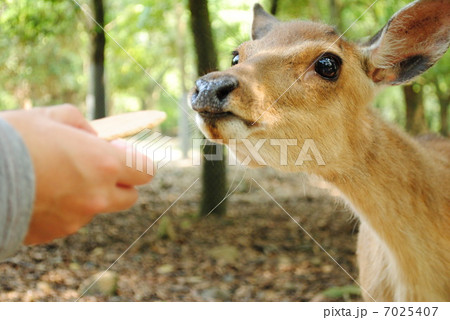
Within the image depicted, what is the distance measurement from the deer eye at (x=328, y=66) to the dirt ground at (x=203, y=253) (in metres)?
0.87

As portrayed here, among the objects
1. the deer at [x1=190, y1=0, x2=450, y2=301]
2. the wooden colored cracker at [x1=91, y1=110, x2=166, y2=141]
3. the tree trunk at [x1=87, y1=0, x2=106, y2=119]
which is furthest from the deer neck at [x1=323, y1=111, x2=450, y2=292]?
the tree trunk at [x1=87, y1=0, x2=106, y2=119]

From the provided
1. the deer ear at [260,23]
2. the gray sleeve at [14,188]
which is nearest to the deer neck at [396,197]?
the deer ear at [260,23]

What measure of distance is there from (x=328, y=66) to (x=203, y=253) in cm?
343

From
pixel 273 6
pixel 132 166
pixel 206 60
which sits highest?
pixel 273 6

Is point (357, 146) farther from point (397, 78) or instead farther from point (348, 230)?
point (348, 230)

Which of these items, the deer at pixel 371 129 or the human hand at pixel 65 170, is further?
the deer at pixel 371 129

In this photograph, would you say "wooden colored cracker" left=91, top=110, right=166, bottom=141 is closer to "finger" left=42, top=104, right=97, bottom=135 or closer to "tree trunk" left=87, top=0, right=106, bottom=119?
"finger" left=42, top=104, right=97, bottom=135

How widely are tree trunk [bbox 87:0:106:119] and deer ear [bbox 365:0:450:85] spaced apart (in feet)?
10.5

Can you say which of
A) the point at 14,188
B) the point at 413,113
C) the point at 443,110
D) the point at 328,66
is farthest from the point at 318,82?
the point at 443,110

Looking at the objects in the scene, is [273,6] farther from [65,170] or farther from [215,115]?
[65,170]

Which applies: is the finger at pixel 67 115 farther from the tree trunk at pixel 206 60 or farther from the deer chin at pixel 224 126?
the tree trunk at pixel 206 60

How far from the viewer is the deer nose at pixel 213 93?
8.15 ft

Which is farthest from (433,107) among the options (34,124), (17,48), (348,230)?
(34,124)

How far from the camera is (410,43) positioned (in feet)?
10.6
